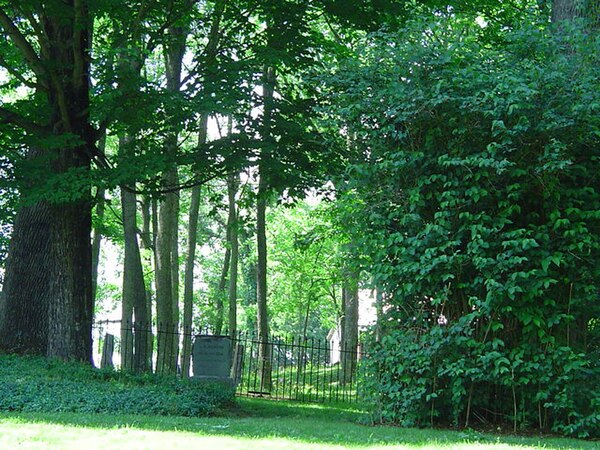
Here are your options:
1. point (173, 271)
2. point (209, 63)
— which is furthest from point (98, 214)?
point (209, 63)

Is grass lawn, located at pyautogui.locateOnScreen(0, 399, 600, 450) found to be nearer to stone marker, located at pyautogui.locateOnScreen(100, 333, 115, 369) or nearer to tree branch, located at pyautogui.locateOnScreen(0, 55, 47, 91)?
tree branch, located at pyautogui.locateOnScreen(0, 55, 47, 91)

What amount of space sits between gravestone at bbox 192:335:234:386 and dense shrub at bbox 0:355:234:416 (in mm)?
2442

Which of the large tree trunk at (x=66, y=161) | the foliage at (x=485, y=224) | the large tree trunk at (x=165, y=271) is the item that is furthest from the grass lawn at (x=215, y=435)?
the large tree trunk at (x=165, y=271)

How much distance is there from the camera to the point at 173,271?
22.4 m

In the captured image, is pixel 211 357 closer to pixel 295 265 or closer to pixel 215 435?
pixel 215 435

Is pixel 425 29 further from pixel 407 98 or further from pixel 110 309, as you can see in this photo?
pixel 110 309

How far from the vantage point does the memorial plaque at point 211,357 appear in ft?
52.0

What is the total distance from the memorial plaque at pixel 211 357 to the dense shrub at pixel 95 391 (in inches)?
96.2

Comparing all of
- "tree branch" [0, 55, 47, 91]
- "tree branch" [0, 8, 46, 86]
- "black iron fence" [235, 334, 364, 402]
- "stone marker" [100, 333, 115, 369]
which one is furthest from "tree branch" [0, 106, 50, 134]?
"black iron fence" [235, 334, 364, 402]

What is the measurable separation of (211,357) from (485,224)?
7942mm

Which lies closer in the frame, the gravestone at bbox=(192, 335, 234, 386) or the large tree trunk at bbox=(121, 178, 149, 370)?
the gravestone at bbox=(192, 335, 234, 386)

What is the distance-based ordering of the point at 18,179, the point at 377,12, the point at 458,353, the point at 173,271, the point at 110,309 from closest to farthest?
1. the point at 458,353
2. the point at 18,179
3. the point at 377,12
4. the point at 173,271
5. the point at 110,309

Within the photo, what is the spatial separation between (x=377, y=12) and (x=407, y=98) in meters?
5.91

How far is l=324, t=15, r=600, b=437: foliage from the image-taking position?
962 cm
